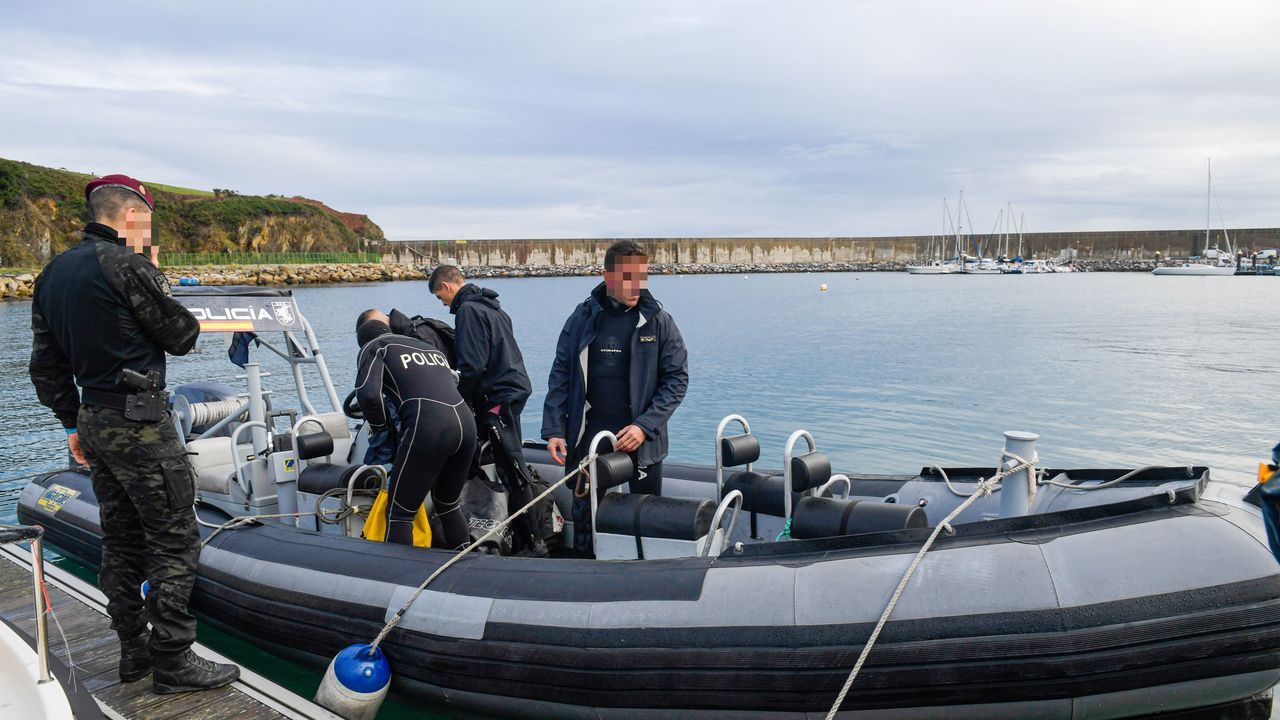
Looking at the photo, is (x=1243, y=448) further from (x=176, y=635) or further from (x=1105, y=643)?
(x=176, y=635)

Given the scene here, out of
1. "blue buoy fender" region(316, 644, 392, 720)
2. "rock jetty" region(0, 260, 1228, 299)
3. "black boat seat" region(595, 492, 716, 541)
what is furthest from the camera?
"rock jetty" region(0, 260, 1228, 299)

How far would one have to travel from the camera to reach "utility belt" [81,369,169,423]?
2750 mm

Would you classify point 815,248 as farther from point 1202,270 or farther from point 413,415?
point 413,415

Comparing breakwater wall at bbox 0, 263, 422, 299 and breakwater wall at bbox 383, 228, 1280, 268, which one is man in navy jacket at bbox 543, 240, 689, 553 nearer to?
breakwater wall at bbox 0, 263, 422, 299

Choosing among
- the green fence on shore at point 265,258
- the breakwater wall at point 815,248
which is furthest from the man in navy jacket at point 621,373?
the breakwater wall at point 815,248

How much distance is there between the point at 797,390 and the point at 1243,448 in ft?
22.2

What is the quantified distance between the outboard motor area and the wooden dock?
4.49 feet

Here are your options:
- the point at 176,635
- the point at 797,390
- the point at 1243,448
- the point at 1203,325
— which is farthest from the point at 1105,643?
the point at 1203,325

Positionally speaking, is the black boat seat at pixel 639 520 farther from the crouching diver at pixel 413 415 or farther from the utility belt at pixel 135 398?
the utility belt at pixel 135 398

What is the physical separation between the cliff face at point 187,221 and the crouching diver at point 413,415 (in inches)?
1651

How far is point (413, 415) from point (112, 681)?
1.59m

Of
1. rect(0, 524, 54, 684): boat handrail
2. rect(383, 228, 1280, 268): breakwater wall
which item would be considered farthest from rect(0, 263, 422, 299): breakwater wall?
rect(0, 524, 54, 684): boat handrail

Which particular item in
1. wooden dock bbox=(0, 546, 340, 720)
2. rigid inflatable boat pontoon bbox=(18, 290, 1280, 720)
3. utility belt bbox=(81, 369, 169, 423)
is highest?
utility belt bbox=(81, 369, 169, 423)

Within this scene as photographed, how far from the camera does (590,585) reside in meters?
3.14
